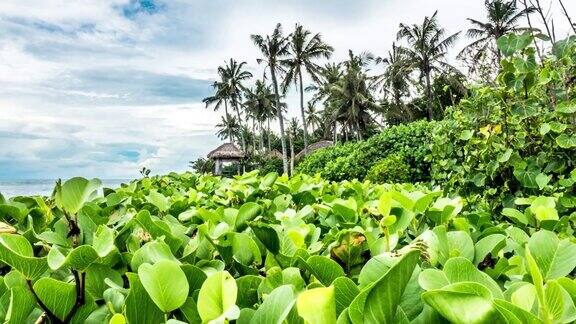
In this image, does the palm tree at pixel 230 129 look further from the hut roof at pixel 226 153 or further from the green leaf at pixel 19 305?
the green leaf at pixel 19 305

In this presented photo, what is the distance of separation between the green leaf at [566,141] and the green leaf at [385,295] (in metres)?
2.51

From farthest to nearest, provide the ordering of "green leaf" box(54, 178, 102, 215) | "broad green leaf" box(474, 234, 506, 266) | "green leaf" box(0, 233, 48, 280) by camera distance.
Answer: "green leaf" box(54, 178, 102, 215) < "broad green leaf" box(474, 234, 506, 266) < "green leaf" box(0, 233, 48, 280)

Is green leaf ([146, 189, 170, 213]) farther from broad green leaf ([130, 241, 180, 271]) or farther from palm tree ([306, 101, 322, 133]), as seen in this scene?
palm tree ([306, 101, 322, 133])

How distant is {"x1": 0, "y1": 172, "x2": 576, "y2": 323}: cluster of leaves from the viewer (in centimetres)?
48

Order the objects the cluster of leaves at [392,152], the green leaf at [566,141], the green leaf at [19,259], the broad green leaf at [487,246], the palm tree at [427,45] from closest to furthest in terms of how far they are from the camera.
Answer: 1. the green leaf at [19,259]
2. the broad green leaf at [487,246]
3. the green leaf at [566,141]
4. the cluster of leaves at [392,152]
5. the palm tree at [427,45]

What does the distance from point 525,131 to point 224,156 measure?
48.4 meters

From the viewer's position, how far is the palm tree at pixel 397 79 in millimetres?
39269

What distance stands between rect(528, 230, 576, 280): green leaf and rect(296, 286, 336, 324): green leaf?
1.39 ft

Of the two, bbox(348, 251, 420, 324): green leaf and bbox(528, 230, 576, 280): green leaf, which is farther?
bbox(528, 230, 576, 280): green leaf

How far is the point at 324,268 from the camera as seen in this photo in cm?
73

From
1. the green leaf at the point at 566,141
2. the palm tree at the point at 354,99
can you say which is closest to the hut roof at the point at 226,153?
the palm tree at the point at 354,99

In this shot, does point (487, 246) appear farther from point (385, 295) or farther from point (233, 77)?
point (233, 77)

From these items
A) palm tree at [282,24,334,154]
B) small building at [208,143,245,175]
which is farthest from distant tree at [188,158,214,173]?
palm tree at [282,24,334,154]

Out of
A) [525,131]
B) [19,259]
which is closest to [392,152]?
[525,131]
